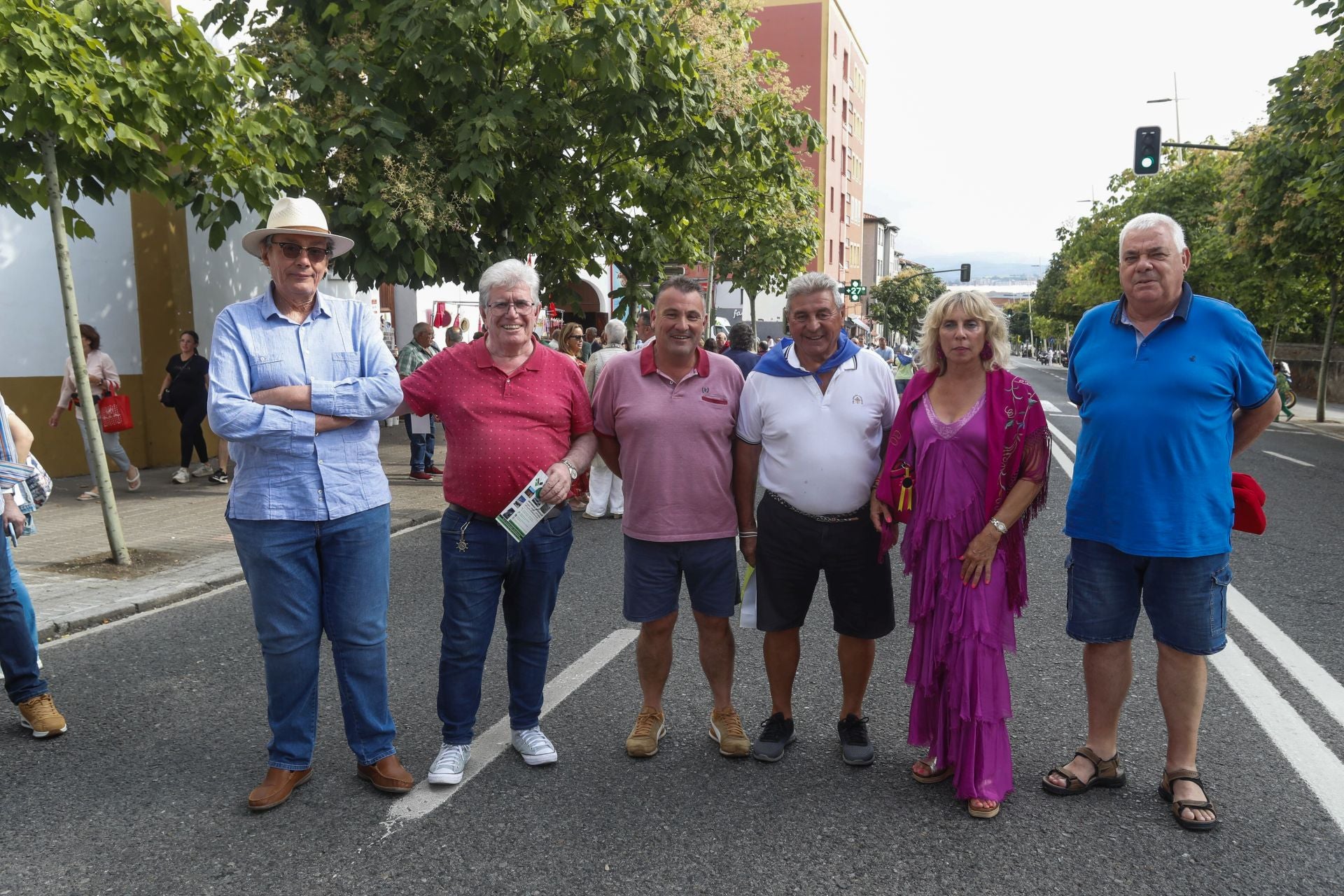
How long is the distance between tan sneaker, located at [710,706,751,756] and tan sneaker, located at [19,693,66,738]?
8.77 feet

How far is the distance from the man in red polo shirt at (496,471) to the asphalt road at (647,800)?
1.40 ft

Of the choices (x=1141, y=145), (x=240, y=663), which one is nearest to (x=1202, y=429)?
(x=240, y=663)

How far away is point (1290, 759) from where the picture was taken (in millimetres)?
3801

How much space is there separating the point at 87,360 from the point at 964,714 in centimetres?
1011

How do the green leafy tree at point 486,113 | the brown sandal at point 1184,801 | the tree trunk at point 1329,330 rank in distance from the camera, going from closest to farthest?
1. the brown sandal at point 1184,801
2. the green leafy tree at point 486,113
3. the tree trunk at point 1329,330

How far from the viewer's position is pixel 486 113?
934 centimetres

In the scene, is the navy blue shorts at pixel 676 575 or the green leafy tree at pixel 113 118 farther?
the green leafy tree at pixel 113 118

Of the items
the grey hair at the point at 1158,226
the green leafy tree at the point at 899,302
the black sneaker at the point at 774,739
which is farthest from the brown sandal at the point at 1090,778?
the green leafy tree at the point at 899,302

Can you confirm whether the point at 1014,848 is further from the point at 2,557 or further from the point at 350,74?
the point at 350,74

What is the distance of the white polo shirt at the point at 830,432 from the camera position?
3.73m

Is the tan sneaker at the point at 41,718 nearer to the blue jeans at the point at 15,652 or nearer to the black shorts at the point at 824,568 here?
the blue jeans at the point at 15,652

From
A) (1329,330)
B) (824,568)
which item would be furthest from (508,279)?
(1329,330)

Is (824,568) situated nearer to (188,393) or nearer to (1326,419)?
(188,393)

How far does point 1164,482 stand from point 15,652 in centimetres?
444
